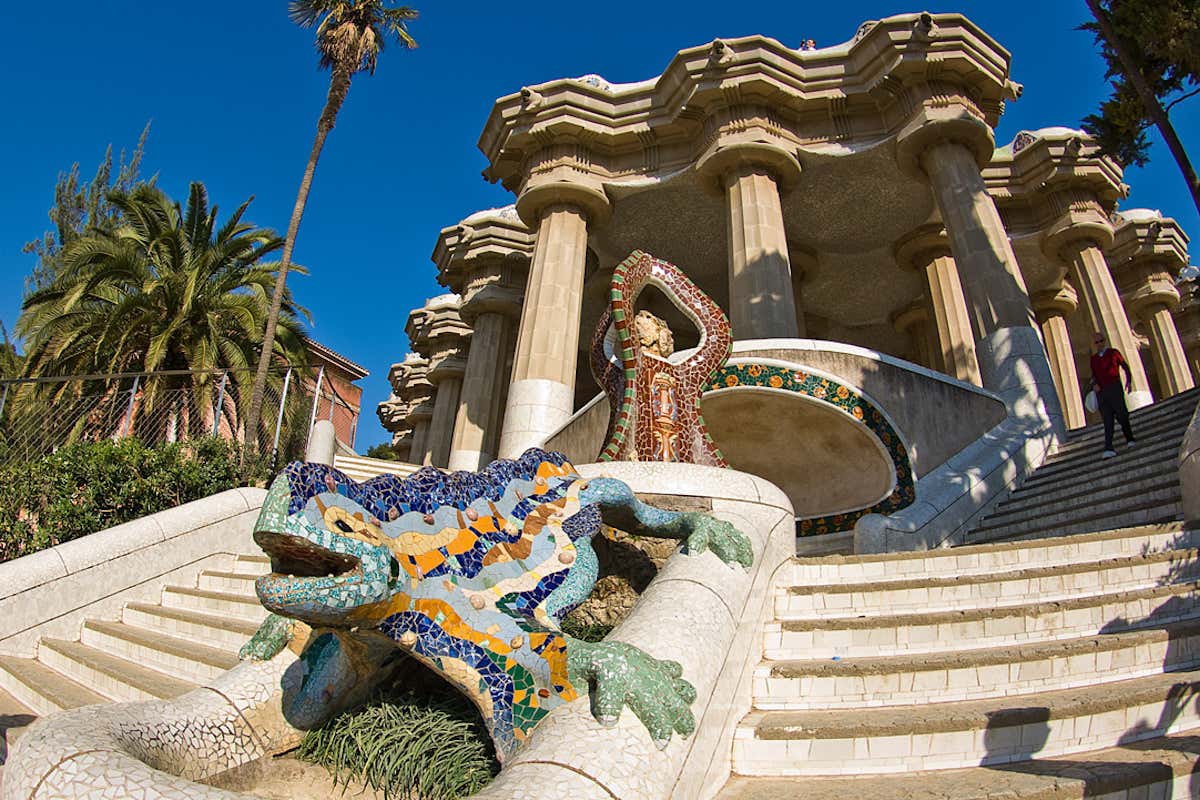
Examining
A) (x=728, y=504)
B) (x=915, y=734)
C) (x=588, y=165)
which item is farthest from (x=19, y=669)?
(x=588, y=165)

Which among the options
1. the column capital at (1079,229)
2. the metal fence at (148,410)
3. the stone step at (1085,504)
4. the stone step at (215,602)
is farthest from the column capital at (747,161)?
the stone step at (215,602)

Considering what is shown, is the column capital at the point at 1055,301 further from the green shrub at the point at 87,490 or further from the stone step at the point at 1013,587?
the green shrub at the point at 87,490

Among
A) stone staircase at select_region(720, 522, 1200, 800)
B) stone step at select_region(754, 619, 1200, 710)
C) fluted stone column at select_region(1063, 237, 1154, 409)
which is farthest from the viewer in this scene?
fluted stone column at select_region(1063, 237, 1154, 409)

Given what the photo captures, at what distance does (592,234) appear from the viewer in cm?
1892

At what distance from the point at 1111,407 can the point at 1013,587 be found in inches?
239

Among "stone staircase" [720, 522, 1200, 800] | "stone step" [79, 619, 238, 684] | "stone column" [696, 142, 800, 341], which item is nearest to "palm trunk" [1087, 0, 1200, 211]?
"stone column" [696, 142, 800, 341]

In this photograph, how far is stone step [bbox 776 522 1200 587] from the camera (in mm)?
4699

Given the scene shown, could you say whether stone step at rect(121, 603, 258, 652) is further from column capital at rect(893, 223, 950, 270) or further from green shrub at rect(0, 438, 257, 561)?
column capital at rect(893, 223, 950, 270)

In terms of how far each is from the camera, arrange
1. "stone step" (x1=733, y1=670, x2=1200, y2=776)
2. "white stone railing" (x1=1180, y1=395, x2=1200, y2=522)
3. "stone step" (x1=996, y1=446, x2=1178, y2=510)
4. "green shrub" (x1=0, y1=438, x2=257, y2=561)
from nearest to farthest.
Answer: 1. "stone step" (x1=733, y1=670, x2=1200, y2=776)
2. "white stone railing" (x1=1180, y1=395, x2=1200, y2=522)
3. "stone step" (x1=996, y1=446, x2=1178, y2=510)
4. "green shrub" (x1=0, y1=438, x2=257, y2=561)

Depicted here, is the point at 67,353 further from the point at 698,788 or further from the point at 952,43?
the point at 952,43

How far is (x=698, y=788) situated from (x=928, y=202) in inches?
731

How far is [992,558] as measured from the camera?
4793 millimetres

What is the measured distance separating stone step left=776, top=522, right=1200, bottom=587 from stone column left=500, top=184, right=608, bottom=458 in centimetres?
939

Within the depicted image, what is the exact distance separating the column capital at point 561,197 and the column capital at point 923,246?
819cm
